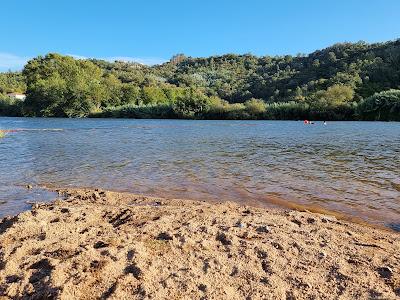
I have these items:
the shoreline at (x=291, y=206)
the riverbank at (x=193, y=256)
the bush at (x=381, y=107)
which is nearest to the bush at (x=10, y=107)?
the bush at (x=381, y=107)

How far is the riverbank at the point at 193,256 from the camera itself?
388cm

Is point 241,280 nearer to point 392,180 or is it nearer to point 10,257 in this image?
point 10,257

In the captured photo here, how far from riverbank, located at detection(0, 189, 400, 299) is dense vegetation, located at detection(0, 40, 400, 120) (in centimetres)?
6000

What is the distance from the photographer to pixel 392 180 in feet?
35.9

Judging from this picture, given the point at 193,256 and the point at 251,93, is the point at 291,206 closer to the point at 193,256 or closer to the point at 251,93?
the point at 193,256

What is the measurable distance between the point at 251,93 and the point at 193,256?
10867 cm

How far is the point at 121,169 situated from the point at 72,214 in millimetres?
6493

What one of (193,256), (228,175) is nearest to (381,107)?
(228,175)

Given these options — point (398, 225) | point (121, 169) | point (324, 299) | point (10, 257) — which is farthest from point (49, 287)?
point (121, 169)

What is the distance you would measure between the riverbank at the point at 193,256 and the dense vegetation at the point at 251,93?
6000 cm

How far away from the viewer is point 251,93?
110875 mm

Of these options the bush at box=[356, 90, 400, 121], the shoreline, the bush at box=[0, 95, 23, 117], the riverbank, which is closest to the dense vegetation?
the bush at box=[356, 90, 400, 121]

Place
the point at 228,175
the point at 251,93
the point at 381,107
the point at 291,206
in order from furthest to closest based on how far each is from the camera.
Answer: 1. the point at 251,93
2. the point at 381,107
3. the point at 228,175
4. the point at 291,206

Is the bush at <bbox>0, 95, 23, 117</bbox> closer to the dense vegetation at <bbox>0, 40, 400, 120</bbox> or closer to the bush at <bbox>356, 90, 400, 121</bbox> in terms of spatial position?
the dense vegetation at <bbox>0, 40, 400, 120</bbox>
